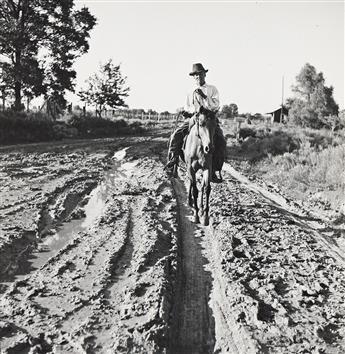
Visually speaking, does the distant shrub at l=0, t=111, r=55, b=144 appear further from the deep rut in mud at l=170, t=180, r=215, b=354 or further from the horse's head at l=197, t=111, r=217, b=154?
the deep rut in mud at l=170, t=180, r=215, b=354

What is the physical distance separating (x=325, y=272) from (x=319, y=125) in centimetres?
5299

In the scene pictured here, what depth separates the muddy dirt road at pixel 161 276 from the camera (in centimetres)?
459

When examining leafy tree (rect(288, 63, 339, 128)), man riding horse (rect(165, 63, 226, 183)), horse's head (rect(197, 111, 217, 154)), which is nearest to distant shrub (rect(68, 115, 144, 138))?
man riding horse (rect(165, 63, 226, 183))

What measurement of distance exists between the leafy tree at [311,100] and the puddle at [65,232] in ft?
152

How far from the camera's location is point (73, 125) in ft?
102

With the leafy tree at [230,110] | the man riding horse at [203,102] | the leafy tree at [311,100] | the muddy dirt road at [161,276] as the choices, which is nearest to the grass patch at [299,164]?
the muddy dirt road at [161,276]

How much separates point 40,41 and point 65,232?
2547cm

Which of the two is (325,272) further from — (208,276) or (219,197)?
(219,197)

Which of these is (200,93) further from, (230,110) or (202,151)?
(230,110)

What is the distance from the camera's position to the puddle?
643cm

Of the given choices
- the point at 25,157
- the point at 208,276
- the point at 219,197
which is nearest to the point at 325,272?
the point at 208,276

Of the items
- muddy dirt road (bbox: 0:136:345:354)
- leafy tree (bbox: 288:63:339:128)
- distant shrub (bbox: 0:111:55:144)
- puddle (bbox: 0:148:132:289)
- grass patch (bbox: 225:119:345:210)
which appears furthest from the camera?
leafy tree (bbox: 288:63:339:128)

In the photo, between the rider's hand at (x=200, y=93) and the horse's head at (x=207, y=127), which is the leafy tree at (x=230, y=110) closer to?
the rider's hand at (x=200, y=93)

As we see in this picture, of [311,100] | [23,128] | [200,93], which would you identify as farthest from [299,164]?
[311,100]
